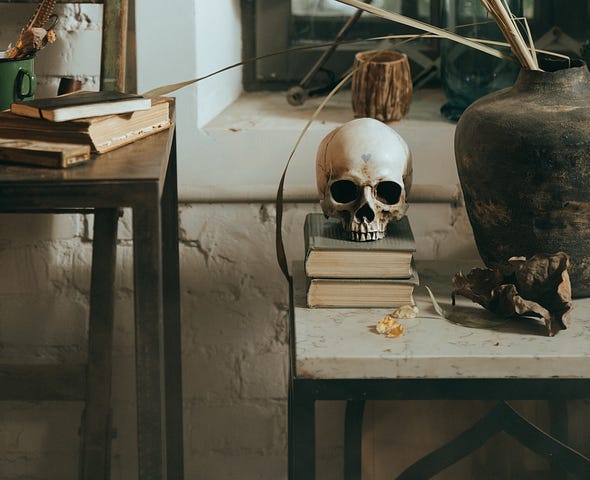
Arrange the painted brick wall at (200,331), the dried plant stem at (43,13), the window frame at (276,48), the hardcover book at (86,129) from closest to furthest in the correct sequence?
the hardcover book at (86,129)
the dried plant stem at (43,13)
the painted brick wall at (200,331)
the window frame at (276,48)

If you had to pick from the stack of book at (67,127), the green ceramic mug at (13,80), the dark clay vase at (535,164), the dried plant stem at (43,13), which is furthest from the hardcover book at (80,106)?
the dark clay vase at (535,164)

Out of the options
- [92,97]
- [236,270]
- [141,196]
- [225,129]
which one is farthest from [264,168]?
[141,196]

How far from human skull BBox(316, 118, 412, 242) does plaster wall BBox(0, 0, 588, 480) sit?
35 centimetres

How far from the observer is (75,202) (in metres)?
1.15

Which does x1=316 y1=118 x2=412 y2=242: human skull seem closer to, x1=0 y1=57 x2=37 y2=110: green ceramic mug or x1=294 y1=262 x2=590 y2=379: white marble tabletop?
x1=294 y1=262 x2=590 y2=379: white marble tabletop

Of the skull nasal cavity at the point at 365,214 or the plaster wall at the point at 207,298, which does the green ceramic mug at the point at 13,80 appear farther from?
the skull nasal cavity at the point at 365,214

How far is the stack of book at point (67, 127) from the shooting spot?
48.1 inches

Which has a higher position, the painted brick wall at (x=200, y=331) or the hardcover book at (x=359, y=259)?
the hardcover book at (x=359, y=259)

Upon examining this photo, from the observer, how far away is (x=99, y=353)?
1660 millimetres

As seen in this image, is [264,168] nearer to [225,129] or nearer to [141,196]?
[225,129]

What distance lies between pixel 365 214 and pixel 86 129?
17.4 inches

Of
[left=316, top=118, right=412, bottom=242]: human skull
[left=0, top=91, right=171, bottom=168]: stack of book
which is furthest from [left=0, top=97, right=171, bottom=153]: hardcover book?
[left=316, top=118, right=412, bottom=242]: human skull

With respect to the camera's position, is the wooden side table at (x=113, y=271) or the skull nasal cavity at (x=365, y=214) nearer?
the wooden side table at (x=113, y=271)

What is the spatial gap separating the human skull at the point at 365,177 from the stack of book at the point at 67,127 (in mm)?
302
